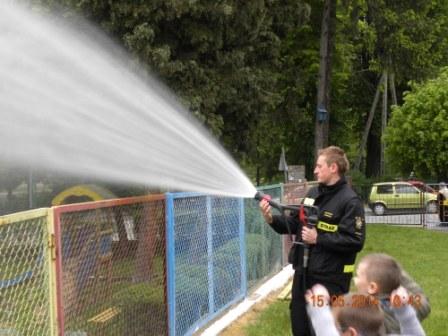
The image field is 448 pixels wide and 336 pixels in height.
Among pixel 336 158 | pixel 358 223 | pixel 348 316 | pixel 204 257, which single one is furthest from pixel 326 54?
pixel 348 316

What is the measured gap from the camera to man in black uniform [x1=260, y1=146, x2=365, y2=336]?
4.66m

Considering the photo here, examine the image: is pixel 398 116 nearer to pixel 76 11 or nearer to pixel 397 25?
pixel 397 25

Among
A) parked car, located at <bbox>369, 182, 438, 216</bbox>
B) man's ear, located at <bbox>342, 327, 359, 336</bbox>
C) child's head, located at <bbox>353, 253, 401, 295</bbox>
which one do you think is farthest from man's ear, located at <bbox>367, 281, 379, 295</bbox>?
parked car, located at <bbox>369, 182, 438, 216</bbox>

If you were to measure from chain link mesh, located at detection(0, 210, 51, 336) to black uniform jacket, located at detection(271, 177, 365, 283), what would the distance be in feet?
6.18

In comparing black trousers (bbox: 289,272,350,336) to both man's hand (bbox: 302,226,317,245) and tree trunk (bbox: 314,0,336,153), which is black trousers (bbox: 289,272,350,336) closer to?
man's hand (bbox: 302,226,317,245)

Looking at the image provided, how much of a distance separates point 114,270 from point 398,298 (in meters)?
2.50

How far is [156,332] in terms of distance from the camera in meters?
5.67

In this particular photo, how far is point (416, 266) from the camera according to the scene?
11969 mm

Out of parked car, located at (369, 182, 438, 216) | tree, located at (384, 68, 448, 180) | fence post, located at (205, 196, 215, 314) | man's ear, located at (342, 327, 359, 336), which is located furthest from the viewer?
tree, located at (384, 68, 448, 180)

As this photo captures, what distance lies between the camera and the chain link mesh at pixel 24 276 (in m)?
3.64

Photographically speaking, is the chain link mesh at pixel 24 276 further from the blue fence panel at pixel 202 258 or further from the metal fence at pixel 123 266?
→ the blue fence panel at pixel 202 258

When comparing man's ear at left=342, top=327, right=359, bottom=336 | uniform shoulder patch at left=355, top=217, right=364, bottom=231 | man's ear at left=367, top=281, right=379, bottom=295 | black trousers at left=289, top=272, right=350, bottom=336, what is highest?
uniform shoulder patch at left=355, top=217, right=364, bottom=231

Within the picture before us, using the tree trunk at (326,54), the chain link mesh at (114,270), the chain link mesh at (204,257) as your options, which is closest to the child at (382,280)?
the chain link mesh at (114,270)

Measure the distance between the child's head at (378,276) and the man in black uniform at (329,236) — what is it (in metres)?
1.35
